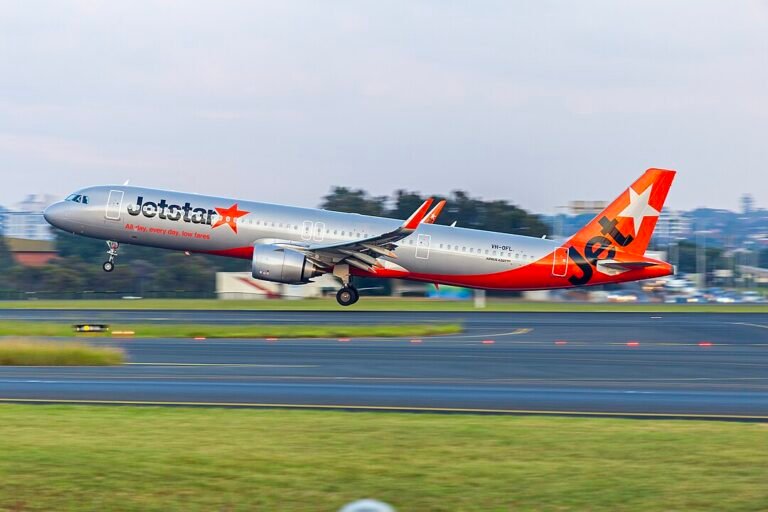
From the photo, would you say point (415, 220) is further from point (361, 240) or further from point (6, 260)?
point (6, 260)

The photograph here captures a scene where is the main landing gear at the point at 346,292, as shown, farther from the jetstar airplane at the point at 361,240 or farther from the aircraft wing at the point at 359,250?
the aircraft wing at the point at 359,250

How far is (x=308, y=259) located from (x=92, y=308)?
11391 millimetres

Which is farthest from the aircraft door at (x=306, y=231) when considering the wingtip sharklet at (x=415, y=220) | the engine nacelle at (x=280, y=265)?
the wingtip sharklet at (x=415, y=220)

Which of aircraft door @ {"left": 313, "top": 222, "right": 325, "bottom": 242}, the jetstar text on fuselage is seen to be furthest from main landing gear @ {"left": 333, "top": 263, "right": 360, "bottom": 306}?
the jetstar text on fuselage

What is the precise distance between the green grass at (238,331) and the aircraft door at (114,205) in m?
7.56

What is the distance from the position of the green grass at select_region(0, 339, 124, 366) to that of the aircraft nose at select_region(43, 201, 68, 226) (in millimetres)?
17888

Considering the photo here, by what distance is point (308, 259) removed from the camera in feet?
119

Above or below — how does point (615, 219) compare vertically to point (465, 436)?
above

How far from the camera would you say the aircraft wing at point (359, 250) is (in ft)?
118

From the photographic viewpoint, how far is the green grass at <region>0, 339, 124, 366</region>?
20.0 metres

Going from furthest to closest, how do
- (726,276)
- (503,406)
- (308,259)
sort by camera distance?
(726,276) < (308,259) < (503,406)

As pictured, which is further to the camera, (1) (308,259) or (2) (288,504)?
(1) (308,259)

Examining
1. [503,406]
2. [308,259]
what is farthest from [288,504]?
[308,259]

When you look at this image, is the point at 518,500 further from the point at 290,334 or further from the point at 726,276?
the point at 726,276
